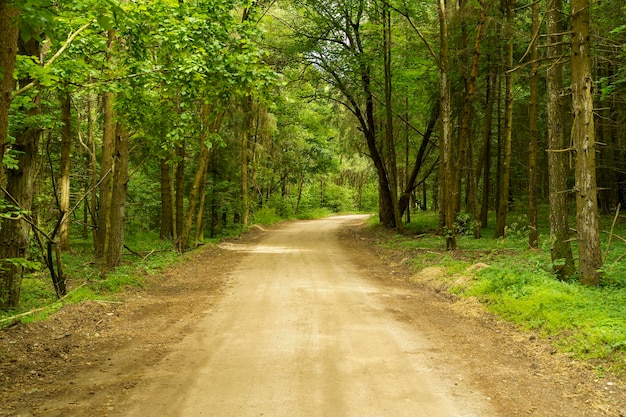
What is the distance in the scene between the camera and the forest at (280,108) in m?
8.05

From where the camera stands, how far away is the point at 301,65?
23.8m

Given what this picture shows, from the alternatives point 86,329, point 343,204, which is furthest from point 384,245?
point 343,204

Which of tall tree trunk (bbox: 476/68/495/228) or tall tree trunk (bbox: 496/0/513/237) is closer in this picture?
tall tree trunk (bbox: 496/0/513/237)

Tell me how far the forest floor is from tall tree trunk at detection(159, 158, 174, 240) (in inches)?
412

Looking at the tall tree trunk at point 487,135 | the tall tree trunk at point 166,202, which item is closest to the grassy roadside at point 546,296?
the tall tree trunk at point 487,135

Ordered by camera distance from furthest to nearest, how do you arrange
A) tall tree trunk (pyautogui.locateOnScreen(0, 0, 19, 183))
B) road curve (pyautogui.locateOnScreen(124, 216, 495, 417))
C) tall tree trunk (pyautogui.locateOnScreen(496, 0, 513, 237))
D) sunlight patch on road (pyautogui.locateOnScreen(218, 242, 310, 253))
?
sunlight patch on road (pyautogui.locateOnScreen(218, 242, 310, 253))
tall tree trunk (pyautogui.locateOnScreen(496, 0, 513, 237))
road curve (pyautogui.locateOnScreen(124, 216, 495, 417))
tall tree trunk (pyautogui.locateOnScreen(0, 0, 19, 183))

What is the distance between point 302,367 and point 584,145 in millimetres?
5983

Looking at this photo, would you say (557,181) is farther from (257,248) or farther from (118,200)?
(257,248)

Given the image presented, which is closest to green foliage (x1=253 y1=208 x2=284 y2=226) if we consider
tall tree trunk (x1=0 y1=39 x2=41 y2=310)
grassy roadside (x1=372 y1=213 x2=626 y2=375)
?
grassy roadside (x1=372 y1=213 x2=626 y2=375)

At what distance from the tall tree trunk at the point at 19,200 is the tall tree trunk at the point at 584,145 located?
395 inches

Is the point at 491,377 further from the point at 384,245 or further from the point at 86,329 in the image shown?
the point at 384,245

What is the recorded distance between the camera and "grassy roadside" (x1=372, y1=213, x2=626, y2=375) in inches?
224

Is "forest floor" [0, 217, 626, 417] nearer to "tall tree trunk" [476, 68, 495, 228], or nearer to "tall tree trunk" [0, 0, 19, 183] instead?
"tall tree trunk" [0, 0, 19, 183]

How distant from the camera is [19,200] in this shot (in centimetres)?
987
